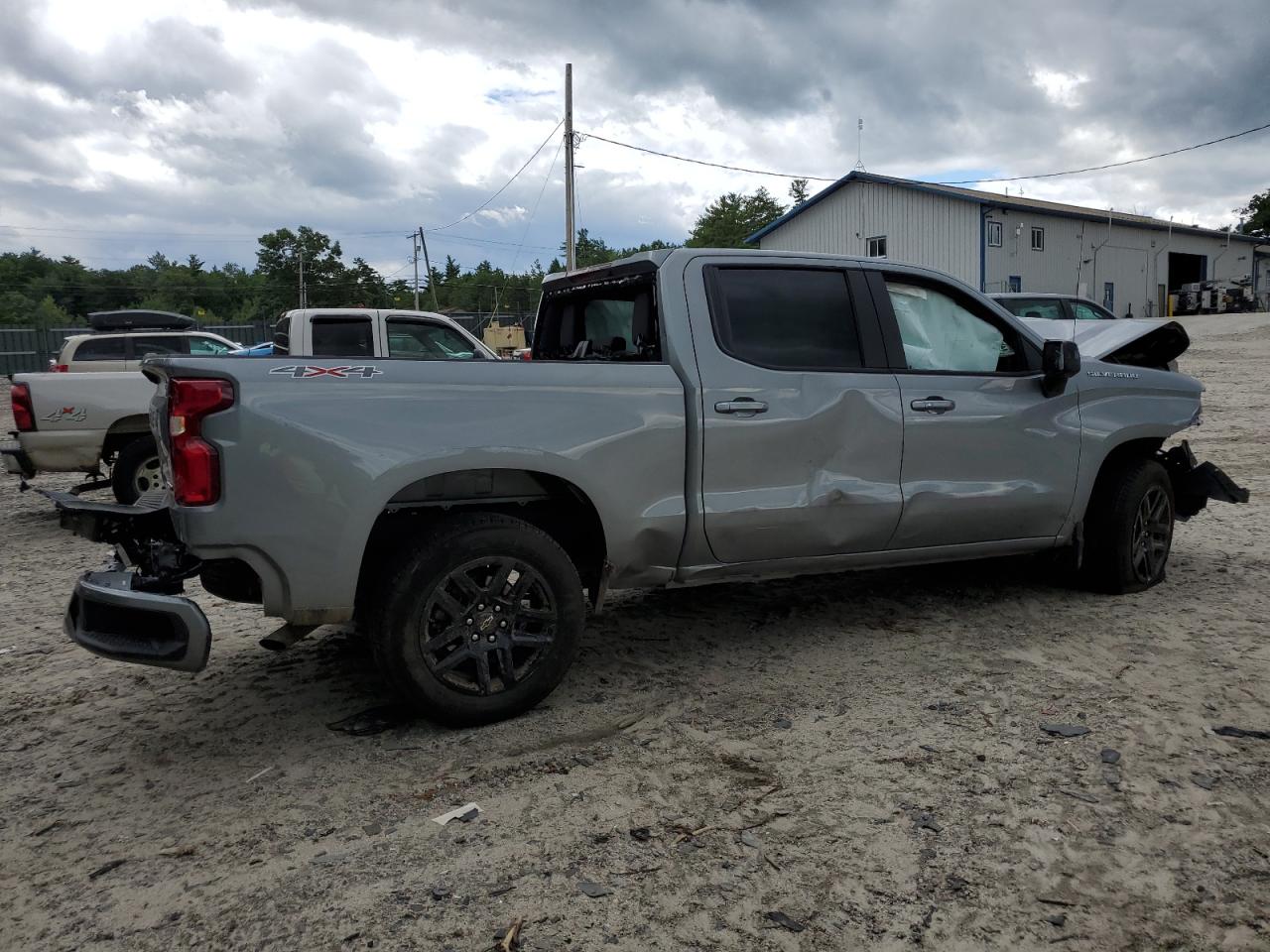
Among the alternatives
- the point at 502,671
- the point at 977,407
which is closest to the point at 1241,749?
the point at 977,407

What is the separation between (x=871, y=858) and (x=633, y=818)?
74 centimetres

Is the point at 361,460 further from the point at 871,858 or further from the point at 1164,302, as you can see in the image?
the point at 1164,302

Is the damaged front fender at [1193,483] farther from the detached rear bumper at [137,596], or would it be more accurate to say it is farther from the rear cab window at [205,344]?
the rear cab window at [205,344]

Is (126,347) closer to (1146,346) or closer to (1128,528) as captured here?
(1146,346)

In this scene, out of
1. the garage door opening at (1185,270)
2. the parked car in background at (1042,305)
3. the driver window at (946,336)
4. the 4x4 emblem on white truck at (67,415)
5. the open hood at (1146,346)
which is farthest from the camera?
the garage door opening at (1185,270)

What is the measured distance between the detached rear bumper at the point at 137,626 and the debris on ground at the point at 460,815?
3.06 feet

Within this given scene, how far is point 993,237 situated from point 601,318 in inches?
1280

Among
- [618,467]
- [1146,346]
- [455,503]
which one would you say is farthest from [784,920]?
[1146,346]

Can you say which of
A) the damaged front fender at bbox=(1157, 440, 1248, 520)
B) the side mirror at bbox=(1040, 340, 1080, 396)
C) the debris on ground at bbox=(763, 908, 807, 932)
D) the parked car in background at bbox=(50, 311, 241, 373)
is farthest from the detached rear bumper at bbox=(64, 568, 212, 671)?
the parked car in background at bbox=(50, 311, 241, 373)

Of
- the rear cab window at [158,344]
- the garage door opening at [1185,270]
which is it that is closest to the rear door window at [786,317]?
the rear cab window at [158,344]

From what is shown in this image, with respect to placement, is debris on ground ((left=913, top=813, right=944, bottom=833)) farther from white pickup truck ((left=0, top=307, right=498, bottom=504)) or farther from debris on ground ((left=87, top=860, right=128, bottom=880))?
white pickup truck ((left=0, top=307, right=498, bottom=504))

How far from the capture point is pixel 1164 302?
44.2m

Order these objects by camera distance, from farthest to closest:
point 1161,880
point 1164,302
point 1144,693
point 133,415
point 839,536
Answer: point 1164,302, point 133,415, point 839,536, point 1144,693, point 1161,880

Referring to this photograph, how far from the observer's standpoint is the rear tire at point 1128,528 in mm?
5215
